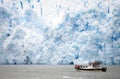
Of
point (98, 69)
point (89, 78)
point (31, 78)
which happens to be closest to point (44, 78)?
point (31, 78)

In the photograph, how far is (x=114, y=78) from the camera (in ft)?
453

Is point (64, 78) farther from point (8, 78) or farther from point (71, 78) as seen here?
point (8, 78)

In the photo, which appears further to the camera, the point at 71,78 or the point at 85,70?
the point at 85,70

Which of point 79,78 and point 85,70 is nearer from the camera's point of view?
point 79,78

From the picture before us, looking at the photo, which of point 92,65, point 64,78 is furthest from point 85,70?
point 64,78

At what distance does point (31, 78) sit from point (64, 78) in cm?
955

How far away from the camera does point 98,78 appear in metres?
138

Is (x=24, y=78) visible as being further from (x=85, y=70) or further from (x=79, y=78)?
(x=85, y=70)

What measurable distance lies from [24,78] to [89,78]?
1852 cm

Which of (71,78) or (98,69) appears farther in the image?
(98,69)

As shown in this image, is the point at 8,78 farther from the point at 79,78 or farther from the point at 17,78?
the point at 79,78

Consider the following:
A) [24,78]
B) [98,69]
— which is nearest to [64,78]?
[24,78]

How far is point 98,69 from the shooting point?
615 feet

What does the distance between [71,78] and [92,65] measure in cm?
5063
